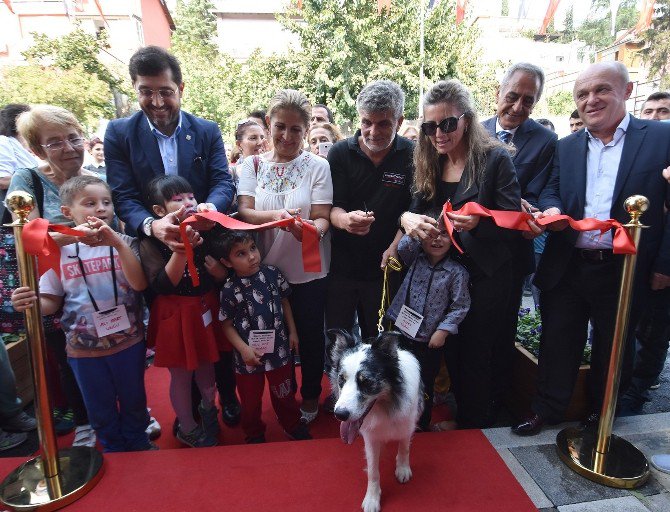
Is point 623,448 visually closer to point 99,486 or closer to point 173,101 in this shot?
point 99,486

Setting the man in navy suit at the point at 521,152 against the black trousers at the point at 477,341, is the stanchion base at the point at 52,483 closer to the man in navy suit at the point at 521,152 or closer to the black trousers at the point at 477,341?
the black trousers at the point at 477,341

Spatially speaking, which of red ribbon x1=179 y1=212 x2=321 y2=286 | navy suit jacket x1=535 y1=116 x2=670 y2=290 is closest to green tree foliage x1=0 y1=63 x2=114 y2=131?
red ribbon x1=179 y1=212 x2=321 y2=286

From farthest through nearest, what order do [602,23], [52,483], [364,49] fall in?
[602,23]
[364,49]
[52,483]

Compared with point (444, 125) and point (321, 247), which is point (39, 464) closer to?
point (321, 247)

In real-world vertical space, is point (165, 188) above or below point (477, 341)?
above

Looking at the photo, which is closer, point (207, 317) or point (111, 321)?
point (111, 321)

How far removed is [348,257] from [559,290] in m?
1.43

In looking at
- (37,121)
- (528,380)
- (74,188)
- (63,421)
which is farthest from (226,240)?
(528,380)

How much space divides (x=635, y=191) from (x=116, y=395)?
11.3 feet

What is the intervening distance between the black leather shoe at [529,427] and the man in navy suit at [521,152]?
46 cm

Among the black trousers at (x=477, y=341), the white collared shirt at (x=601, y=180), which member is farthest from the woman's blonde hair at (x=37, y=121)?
the white collared shirt at (x=601, y=180)

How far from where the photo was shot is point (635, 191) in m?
2.30

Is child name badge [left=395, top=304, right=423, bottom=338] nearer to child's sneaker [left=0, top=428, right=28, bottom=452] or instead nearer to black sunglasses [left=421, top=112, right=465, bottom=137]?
black sunglasses [left=421, top=112, right=465, bottom=137]

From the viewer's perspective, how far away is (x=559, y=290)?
258cm
